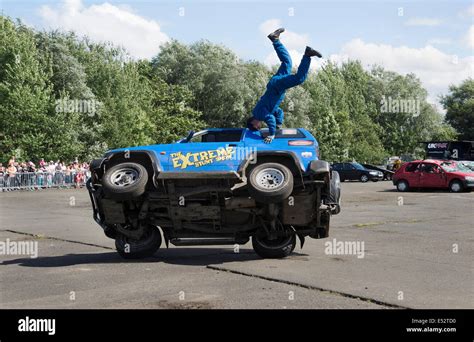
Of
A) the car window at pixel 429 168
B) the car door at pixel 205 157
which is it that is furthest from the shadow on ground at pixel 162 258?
the car window at pixel 429 168

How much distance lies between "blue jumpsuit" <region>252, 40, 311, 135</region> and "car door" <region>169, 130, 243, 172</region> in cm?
88

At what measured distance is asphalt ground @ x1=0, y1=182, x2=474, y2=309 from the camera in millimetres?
7078

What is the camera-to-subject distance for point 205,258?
10.2 m

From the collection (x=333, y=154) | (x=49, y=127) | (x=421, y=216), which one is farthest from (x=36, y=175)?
(x=333, y=154)

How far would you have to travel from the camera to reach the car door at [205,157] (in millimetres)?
9383

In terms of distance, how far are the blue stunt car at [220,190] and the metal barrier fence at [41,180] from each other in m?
26.4

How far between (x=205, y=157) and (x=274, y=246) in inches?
77.6

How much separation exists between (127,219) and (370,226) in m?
7.53

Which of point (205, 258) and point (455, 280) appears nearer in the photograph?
point (455, 280)

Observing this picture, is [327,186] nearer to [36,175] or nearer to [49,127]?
[36,175]

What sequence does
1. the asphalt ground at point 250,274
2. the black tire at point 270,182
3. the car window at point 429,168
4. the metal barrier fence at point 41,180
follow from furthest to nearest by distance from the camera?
the metal barrier fence at point 41,180
the car window at point 429,168
the black tire at point 270,182
the asphalt ground at point 250,274

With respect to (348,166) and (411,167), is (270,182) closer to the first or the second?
(411,167)

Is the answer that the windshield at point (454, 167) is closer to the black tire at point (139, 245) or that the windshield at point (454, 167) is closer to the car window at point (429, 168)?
the car window at point (429, 168)
